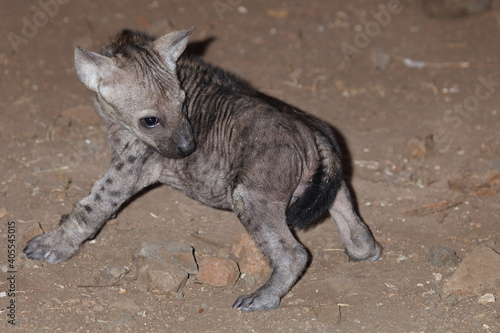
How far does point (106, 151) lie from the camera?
717cm

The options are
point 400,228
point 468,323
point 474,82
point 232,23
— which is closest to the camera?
point 468,323

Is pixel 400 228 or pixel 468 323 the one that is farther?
pixel 400 228

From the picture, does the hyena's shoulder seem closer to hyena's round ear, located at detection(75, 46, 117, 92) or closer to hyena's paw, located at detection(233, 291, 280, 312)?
hyena's round ear, located at detection(75, 46, 117, 92)

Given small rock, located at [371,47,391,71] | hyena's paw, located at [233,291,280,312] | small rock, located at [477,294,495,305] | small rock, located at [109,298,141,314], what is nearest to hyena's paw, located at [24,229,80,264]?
small rock, located at [109,298,141,314]

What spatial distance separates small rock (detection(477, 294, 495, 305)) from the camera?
5.23m

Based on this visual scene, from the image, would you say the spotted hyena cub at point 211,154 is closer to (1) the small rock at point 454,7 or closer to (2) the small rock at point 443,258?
(2) the small rock at point 443,258

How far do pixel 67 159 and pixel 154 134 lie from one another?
1864 millimetres

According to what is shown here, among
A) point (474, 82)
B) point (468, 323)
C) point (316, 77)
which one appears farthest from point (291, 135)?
point (474, 82)

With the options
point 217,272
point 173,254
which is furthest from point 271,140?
point 173,254

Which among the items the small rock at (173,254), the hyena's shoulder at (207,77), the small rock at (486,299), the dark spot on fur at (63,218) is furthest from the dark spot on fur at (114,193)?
the small rock at (486,299)

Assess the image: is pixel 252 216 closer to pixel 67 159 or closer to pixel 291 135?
pixel 291 135

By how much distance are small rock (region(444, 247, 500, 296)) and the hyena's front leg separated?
2.55 m

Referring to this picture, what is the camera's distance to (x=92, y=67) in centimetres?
543

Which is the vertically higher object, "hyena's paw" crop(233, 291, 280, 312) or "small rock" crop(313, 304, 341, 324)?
"hyena's paw" crop(233, 291, 280, 312)
